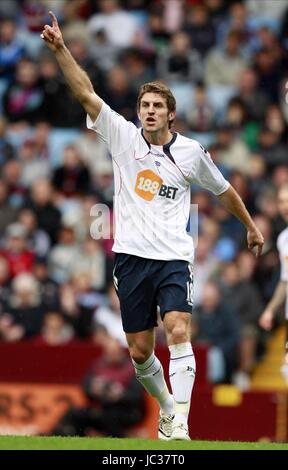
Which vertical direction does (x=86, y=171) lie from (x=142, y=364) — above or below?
above

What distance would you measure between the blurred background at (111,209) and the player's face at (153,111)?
19.9ft

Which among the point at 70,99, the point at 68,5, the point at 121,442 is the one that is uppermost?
the point at 68,5

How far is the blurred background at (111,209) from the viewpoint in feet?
57.0

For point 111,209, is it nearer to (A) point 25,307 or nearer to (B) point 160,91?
(A) point 25,307

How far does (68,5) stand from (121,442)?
15974mm

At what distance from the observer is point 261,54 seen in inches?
941

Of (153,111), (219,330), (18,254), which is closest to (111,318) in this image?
(219,330)

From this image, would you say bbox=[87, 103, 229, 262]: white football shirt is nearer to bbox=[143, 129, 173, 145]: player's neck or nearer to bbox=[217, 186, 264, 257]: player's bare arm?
bbox=[143, 129, 173, 145]: player's neck

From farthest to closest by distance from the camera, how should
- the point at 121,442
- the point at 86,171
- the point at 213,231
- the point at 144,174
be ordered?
the point at 86,171 < the point at 213,231 < the point at 144,174 < the point at 121,442

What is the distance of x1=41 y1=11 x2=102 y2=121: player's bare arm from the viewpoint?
11.0 metres

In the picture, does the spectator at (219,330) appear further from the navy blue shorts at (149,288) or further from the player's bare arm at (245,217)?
the navy blue shorts at (149,288)

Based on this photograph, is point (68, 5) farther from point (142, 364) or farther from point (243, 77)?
point (142, 364)

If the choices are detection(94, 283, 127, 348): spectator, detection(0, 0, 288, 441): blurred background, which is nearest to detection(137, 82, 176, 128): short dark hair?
detection(0, 0, 288, 441): blurred background

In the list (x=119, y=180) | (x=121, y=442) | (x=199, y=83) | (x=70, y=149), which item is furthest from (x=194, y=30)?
(x=121, y=442)
